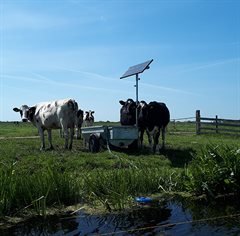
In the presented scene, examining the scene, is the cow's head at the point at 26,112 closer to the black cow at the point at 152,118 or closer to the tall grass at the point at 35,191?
the black cow at the point at 152,118

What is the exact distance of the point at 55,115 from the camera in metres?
17.2

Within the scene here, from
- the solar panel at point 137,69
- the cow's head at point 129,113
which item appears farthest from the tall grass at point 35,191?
the cow's head at point 129,113

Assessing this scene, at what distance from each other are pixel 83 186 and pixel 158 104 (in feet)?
27.6

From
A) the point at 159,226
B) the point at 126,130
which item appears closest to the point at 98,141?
the point at 126,130

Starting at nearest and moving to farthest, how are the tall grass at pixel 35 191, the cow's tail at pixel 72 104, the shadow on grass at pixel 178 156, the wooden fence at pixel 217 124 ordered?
the tall grass at pixel 35 191 → the shadow on grass at pixel 178 156 → the cow's tail at pixel 72 104 → the wooden fence at pixel 217 124

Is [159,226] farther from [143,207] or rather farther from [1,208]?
[1,208]

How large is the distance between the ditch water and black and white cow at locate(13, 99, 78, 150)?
992 cm

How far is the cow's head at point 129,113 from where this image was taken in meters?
17.8

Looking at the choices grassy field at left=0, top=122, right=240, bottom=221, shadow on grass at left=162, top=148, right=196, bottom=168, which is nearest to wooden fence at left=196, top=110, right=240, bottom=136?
shadow on grass at left=162, top=148, right=196, bottom=168

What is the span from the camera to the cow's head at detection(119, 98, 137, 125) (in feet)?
58.5

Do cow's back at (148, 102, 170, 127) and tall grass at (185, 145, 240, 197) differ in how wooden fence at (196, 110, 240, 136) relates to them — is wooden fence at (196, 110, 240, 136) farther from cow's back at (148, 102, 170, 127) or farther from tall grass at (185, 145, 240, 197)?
tall grass at (185, 145, 240, 197)

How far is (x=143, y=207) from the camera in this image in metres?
7.37

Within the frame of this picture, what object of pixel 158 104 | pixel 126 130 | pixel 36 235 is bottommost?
pixel 36 235

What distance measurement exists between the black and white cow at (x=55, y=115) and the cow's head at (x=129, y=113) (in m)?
2.47
